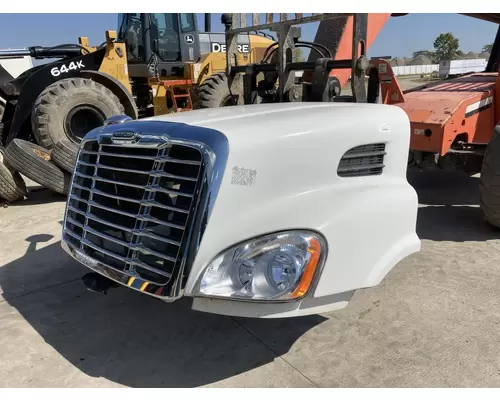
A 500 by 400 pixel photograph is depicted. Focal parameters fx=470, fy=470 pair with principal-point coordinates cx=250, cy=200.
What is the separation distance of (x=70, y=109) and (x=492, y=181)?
575cm

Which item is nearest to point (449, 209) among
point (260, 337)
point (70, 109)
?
point (260, 337)

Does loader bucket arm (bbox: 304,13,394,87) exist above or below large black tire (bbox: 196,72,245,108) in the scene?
above

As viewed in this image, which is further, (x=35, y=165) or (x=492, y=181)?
(x=35, y=165)

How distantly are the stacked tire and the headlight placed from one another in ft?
15.5

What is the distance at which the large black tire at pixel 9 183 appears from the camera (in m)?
6.38

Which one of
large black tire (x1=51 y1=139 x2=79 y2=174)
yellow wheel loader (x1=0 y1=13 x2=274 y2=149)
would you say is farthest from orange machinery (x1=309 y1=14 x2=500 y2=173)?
large black tire (x1=51 y1=139 x2=79 y2=174)

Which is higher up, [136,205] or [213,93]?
[136,205]

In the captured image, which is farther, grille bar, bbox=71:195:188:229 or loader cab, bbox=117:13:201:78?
loader cab, bbox=117:13:201:78

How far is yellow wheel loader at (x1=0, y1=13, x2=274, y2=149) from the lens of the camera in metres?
7.05

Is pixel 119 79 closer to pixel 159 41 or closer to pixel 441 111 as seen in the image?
pixel 159 41

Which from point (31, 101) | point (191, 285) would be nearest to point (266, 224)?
point (191, 285)

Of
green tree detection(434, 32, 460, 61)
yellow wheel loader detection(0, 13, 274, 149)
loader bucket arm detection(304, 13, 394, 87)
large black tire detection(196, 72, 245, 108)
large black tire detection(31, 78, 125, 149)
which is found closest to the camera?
loader bucket arm detection(304, 13, 394, 87)

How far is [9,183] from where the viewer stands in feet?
21.1

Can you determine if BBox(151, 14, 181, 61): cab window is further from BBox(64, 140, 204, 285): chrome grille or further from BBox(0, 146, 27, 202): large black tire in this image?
BBox(64, 140, 204, 285): chrome grille
